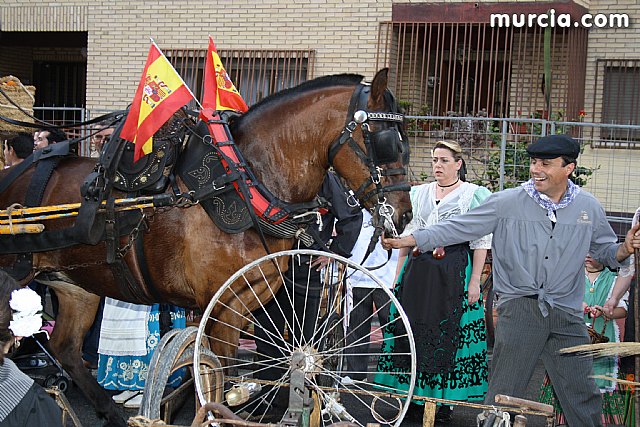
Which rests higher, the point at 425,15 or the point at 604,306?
the point at 425,15

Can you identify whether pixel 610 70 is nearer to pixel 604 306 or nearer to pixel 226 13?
pixel 226 13

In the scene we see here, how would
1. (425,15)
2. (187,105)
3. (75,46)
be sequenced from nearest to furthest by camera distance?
(187,105) → (425,15) → (75,46)

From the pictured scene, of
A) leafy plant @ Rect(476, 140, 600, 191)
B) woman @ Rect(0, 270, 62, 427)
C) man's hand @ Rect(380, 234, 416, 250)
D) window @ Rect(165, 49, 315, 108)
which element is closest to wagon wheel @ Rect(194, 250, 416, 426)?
man's hand @ Rect(380, 234, 416, 250)

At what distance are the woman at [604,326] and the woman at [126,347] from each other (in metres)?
3.14

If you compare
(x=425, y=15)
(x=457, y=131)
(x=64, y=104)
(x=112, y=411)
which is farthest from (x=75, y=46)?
(x=112, y=411)

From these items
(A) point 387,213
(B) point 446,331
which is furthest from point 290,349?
(B) point 446,331

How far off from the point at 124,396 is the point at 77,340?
4.17ft

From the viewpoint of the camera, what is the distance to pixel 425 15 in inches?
550

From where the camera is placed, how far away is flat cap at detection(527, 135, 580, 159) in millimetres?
5246

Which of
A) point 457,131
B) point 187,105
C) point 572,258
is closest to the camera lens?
point 572,258

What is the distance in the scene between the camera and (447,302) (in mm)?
6895

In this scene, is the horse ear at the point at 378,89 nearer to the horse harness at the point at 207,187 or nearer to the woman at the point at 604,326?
the horse harness at the point at 207,187

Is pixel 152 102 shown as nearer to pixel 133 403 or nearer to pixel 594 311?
pixel 133 403

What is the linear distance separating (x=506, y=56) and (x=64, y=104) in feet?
31.5
